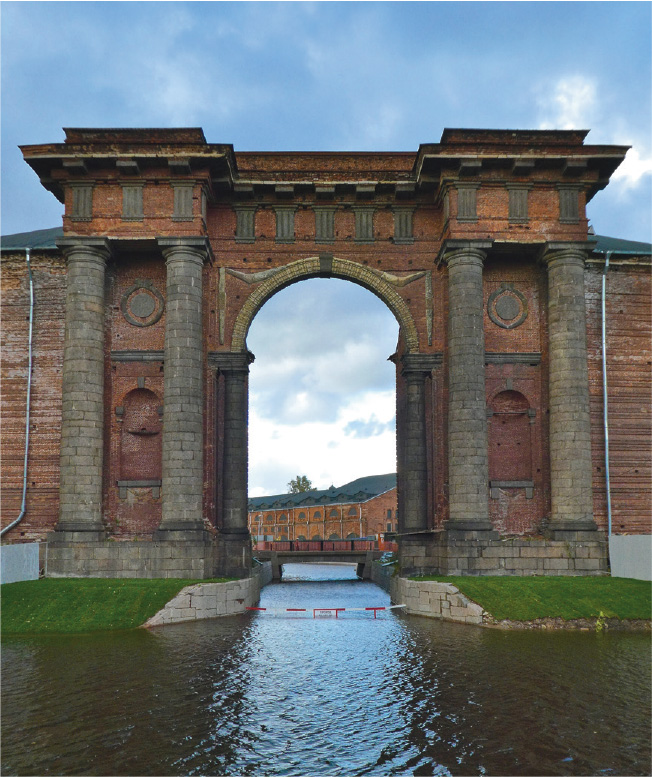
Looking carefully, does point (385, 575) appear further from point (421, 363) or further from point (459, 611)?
point (459, 611)

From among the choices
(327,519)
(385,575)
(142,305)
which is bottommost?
(385,575)

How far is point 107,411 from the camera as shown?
90.1 ft

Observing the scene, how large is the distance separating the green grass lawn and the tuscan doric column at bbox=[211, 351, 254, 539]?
8351mm

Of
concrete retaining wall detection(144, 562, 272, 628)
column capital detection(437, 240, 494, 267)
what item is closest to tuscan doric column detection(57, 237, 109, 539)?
concrete retaining wall detection(144, 562, 272, 628)

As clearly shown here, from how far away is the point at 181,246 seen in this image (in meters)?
26.7

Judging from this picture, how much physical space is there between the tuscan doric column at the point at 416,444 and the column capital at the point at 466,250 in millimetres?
3717

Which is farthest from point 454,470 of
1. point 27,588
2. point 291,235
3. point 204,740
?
point 204,740

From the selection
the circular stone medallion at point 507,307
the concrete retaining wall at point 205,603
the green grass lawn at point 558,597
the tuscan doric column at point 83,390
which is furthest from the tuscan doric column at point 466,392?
the tuscan doric column at point 83,390

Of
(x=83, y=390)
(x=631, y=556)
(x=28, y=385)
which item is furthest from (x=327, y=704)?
(x=28, y=385)

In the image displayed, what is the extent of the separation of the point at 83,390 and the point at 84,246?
196 inches

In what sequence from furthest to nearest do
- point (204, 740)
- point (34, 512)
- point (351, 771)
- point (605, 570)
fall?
point (34, 512)
point (605, 570)
point (204, 740)
point (351, 771)

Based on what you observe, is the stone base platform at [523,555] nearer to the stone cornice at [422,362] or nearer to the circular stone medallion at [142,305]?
the stone cornice at [422,362]

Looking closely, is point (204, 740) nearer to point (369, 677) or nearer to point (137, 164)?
point (369, 677)

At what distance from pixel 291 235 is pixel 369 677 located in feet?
61.1
